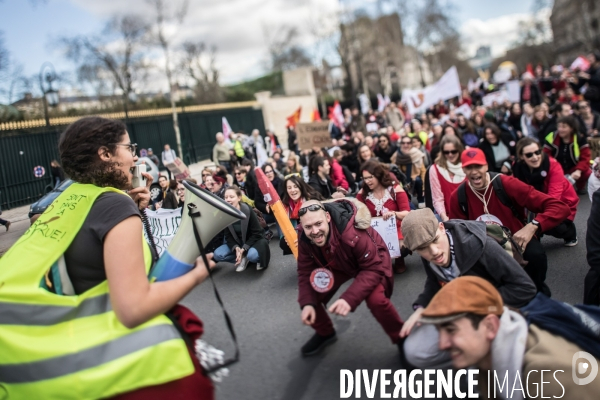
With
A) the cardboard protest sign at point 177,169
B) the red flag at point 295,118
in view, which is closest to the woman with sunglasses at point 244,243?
the cardboard protest sign at point 177,169

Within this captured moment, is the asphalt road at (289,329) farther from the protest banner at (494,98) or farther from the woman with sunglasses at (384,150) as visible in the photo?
the protest banner at (494,98)

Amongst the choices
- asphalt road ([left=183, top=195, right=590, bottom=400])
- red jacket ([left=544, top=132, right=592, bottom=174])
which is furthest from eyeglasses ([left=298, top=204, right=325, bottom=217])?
red jacket ([left=544, top=132, right=592, bottom=174])

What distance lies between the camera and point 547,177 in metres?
5.54

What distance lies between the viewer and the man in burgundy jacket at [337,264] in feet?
12.6

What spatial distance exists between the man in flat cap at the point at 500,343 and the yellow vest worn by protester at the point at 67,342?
3.50 ft

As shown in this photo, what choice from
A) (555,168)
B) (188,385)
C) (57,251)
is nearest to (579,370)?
(188,385)

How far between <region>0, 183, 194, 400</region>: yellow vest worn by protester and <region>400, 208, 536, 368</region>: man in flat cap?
1653mm

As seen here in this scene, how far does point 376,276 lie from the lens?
3.88 m

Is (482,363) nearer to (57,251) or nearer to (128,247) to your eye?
(128,247)

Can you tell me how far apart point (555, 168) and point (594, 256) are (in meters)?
2.00

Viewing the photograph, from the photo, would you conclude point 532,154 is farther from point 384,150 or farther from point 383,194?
point 384,150

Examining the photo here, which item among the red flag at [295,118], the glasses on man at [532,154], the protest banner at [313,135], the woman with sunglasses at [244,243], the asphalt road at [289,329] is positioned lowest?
the asphalt road at [289,329]

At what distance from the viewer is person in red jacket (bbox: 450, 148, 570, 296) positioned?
419 centimetres

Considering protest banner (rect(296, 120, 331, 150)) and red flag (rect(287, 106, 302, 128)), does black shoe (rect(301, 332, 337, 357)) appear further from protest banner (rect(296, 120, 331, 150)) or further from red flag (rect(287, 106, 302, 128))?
red flag (rect(287, 106, 302, 128))
